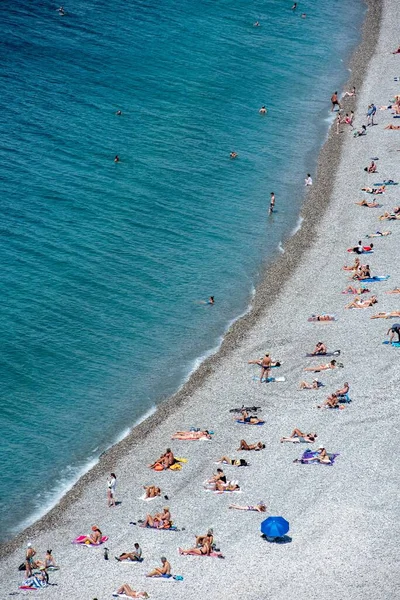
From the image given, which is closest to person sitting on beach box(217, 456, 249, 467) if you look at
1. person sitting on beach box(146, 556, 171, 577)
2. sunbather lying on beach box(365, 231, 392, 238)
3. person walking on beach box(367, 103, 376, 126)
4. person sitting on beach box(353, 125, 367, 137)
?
person sitting on beach box(146, 556, 171, 577)

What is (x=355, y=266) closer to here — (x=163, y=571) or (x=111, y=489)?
(x=111, y=489)

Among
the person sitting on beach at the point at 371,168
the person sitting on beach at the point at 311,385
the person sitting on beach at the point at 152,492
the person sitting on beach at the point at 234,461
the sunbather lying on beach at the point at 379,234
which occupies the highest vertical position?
the person sitting on beach at the point at 371,168

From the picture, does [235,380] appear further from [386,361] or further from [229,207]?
[229,207]

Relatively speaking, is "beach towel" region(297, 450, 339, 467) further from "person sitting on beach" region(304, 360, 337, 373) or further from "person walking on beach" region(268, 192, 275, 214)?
"person walking on beach" region(268, 192, 275, 214)

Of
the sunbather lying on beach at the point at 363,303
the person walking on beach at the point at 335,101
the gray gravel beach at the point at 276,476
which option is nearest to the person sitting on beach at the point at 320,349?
the gray gravel beach at the point at 276,476

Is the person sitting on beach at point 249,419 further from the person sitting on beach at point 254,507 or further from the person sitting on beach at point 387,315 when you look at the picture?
the person sitting on beach at point 387,315

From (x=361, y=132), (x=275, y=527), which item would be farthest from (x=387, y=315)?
(x=361, y=132)
